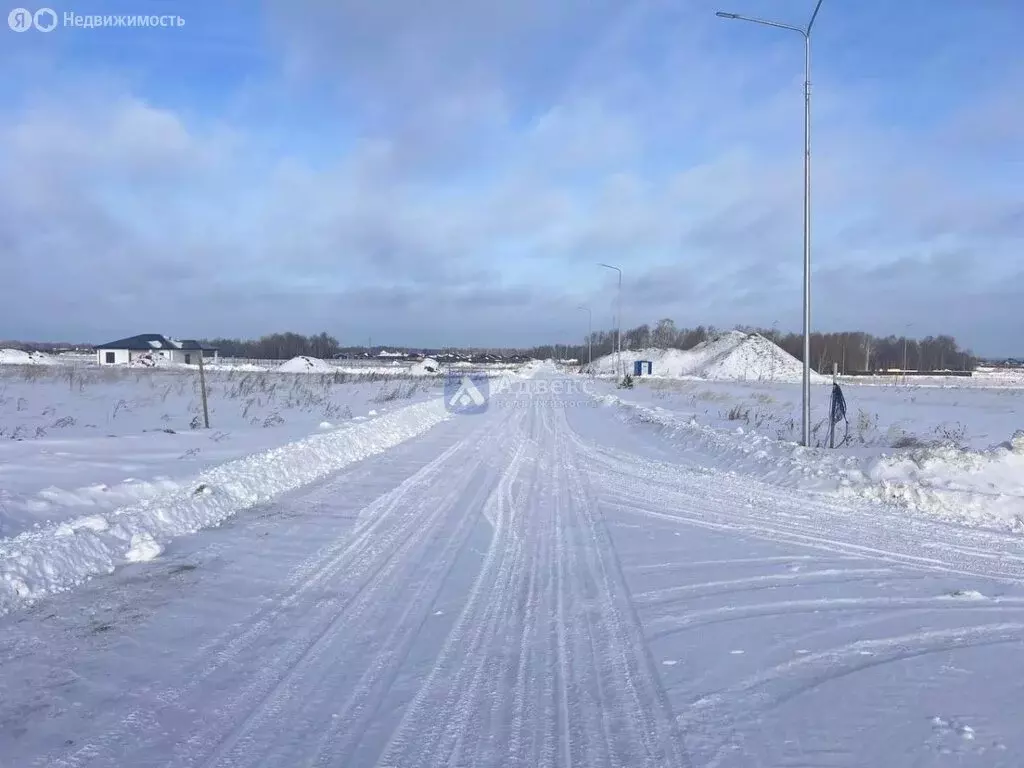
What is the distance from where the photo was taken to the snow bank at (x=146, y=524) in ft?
21.5

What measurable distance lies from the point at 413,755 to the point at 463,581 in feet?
10.4

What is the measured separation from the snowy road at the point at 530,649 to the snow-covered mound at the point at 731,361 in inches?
3313

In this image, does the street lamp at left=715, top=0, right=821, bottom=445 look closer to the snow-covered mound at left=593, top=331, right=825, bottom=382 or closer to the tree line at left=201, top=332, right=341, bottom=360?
the snow-covered mound at left=593, top=331, right=825, bottom=382

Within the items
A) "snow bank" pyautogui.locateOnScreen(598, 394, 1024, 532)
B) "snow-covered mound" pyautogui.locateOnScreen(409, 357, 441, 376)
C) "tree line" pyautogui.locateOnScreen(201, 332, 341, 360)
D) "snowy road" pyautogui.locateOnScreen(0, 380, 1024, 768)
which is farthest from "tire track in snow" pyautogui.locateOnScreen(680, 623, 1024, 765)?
"tree line" pyautogui.locateOnScreen(201, 332, 341, 360)

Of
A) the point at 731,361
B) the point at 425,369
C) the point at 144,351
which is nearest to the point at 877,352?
the point at 731,361

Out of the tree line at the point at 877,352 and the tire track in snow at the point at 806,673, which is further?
the tree line at the point at 877,352

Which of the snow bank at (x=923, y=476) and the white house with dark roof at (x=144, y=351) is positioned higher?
the white house with dark roof at (x=144, y=351)

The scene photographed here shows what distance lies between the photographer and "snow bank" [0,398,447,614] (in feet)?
21.5

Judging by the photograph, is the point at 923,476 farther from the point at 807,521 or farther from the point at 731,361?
the point at 731,361

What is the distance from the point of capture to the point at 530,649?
5.37 m

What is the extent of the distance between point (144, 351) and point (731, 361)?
7937cm

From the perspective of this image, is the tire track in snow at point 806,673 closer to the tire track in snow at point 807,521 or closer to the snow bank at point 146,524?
the tire track in snow at point 807,521

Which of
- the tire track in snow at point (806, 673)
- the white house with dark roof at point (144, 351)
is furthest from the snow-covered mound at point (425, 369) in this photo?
the tire track in snow at point (806, 673)

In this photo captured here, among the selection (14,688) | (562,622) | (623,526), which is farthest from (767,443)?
(14,688)
